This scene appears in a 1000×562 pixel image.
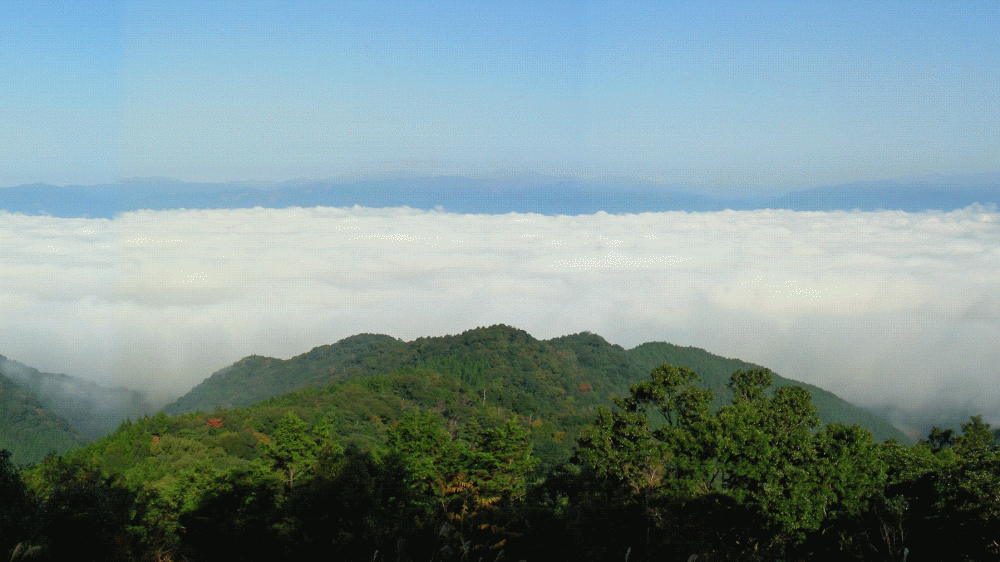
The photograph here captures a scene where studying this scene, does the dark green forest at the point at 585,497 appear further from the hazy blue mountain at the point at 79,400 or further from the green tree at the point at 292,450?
the hazy blue mountain at the point at 79,400

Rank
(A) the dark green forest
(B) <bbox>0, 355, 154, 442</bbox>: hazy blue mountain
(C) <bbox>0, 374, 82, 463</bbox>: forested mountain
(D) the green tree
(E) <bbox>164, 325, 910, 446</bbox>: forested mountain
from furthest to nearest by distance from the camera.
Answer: (E) <bbox>164, 325, 910, 446</bbox>: forested mountain
(B) <bbox>0, 355, 154, 442</bbox>: hazy blue mountain
(C) <bbox>0, 374, 82, 463</bbox>: forested mountain
(D) the green tree
(A) the dark green forest

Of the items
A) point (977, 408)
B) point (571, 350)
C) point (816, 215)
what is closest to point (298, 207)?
point (571, 350)

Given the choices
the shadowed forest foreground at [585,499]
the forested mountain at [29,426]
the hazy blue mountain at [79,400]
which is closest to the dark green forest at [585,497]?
the shadowed forest foreground at [585,499]

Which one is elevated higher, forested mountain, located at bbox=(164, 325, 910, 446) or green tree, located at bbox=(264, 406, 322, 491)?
green tree, located at bbox=(264, 406, 322, 491)

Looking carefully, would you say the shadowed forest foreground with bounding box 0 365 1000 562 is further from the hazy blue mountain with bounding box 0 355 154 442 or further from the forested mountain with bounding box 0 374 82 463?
the hazy blue mountain with bounding box 0 355 154 442

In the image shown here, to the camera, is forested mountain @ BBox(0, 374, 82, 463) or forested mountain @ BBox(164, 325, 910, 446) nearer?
forested mountain @ BBox(0, 374, 82, 463)

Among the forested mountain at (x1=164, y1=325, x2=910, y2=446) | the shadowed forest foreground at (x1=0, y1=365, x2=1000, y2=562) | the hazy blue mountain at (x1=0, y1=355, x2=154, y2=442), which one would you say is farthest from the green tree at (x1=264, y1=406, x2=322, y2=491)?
the hazy blue mountain at (x1=0, y1=355, x2=154, y2=442)

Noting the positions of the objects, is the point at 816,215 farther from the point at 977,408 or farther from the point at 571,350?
the point at 571,350
